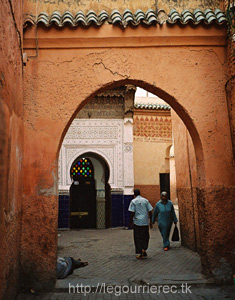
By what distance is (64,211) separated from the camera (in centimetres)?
985

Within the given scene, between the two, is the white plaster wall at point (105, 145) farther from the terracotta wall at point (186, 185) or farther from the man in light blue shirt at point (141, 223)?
the man in light blue shirt at point (141, 223)

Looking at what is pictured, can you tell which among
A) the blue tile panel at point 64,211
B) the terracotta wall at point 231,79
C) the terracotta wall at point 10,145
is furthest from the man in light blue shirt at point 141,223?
the blue tile panel at point 64,211

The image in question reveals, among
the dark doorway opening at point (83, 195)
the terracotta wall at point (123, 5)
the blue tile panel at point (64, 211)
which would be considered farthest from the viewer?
the dark doorway opening at point (83, 195)

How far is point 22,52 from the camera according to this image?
13.2 feet

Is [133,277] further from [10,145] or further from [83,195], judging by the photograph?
[83,195]

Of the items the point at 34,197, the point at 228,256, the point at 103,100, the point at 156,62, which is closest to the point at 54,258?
the point at 34,197

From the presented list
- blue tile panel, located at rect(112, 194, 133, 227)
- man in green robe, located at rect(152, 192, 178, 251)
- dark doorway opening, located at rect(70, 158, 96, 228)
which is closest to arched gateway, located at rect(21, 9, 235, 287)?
man in green robe, located at rect(152, 192, 178, 251)

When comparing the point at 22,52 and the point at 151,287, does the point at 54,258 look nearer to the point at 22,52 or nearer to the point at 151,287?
the point at 151,287

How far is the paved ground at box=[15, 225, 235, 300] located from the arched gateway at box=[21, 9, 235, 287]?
42 centimetres

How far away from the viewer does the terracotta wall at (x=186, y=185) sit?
615cm

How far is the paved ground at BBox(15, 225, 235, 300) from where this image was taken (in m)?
3.66

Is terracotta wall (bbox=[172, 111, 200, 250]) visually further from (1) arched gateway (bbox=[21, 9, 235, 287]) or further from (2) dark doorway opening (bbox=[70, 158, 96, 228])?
(2) dark doorway opening (bbox=[70, 158, 96, 228])

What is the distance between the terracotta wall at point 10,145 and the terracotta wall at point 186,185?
12.4ft

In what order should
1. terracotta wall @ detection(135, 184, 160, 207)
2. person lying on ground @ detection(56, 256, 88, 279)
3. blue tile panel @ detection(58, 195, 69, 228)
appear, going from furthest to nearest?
1. terracotta wall @ detection(135, 184, 160, 207)
2. blue tile panel @ detection(58, 195, 69, 228)
3. person lying on ground @ detection(56, 256, 88, 279)
